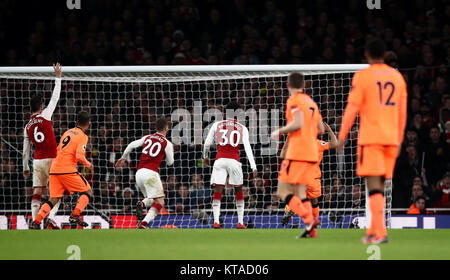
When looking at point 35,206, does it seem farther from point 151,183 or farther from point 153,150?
point 153,150

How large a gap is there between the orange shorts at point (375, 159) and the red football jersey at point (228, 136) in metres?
5.00

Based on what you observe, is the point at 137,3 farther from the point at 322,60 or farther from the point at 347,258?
the point at 347,258

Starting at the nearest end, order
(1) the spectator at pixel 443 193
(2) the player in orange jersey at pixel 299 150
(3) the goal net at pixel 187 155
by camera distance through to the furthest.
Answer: (2) the player in orange jersey at pixel 299 150, (3) the goal net at pixel 187 155, (1) the spectator at pixel 443 193

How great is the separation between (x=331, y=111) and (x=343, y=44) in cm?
218

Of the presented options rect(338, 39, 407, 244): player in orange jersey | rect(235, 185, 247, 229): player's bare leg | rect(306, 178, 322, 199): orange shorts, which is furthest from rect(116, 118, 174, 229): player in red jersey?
rect(338, 39, 407, 244): player in orange jersey

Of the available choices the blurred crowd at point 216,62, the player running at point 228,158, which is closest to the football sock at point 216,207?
the player running at point 228,158

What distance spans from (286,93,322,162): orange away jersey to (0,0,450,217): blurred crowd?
16.1 ft

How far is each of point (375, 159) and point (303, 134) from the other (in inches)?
43.5

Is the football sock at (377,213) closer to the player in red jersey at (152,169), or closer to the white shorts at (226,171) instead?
the white shorts at (226,171)

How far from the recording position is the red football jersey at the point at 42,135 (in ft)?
34.6

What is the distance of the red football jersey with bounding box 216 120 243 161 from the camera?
11180 millimetres

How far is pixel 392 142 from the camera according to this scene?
621cm

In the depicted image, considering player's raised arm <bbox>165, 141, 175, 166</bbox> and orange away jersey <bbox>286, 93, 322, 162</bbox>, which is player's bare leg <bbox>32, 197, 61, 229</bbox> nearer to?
player's raised arm <bbox>165, 141, 175, 166</bbox>

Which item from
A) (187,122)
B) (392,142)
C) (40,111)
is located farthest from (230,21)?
(392,142)
